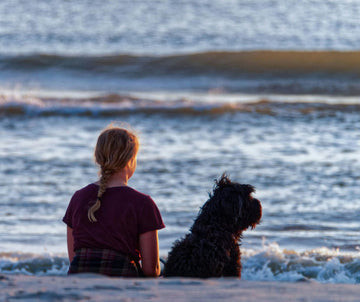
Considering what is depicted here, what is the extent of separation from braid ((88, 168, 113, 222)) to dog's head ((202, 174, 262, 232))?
2.22 feet

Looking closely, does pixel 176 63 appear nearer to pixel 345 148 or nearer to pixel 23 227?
pixel 345 148

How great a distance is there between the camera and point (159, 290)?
10.6ft

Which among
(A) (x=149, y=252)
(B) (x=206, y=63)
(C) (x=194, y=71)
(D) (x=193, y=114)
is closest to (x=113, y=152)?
(A) (x=149, y=252)

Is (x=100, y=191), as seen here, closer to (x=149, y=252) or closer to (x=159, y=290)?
(x=149, y=252)

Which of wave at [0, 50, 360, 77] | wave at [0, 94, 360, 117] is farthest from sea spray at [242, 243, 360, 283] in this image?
wave at [0, 50, 360, 77]

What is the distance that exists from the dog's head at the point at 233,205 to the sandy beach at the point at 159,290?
481 millimetres

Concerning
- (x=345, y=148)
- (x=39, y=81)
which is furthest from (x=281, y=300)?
(x=39, y=81)

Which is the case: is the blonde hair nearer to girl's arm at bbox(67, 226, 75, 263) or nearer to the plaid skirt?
the plaid skirt

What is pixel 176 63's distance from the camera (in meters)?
20.9

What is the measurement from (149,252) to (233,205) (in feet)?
1.96

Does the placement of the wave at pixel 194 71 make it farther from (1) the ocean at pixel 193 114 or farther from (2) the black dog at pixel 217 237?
(2) the black dog at pixel 217 237

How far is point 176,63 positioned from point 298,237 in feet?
50.3

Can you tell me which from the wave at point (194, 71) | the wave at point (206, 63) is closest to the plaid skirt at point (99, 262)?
the wave at point (194, 71)

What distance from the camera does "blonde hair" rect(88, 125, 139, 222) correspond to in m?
3.67
